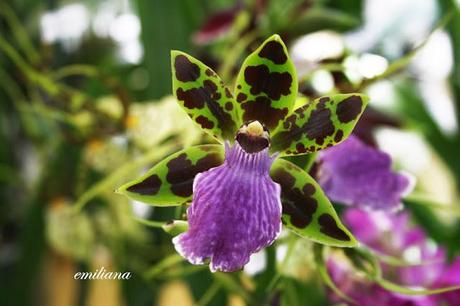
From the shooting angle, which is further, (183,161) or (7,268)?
(7,268)

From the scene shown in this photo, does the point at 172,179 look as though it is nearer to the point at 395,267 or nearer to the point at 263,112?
the point at 263,112

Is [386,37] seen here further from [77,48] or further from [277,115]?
[277,115]

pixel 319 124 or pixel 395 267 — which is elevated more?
pixel 319 124

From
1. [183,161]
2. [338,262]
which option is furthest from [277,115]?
[338,262]

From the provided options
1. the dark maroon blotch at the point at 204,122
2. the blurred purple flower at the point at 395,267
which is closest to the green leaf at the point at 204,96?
the dark maroon blotch at the point at 204,122

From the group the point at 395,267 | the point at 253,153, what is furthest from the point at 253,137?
the point at 395,267

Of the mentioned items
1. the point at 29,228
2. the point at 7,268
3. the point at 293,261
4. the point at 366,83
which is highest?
the point at 366,83
